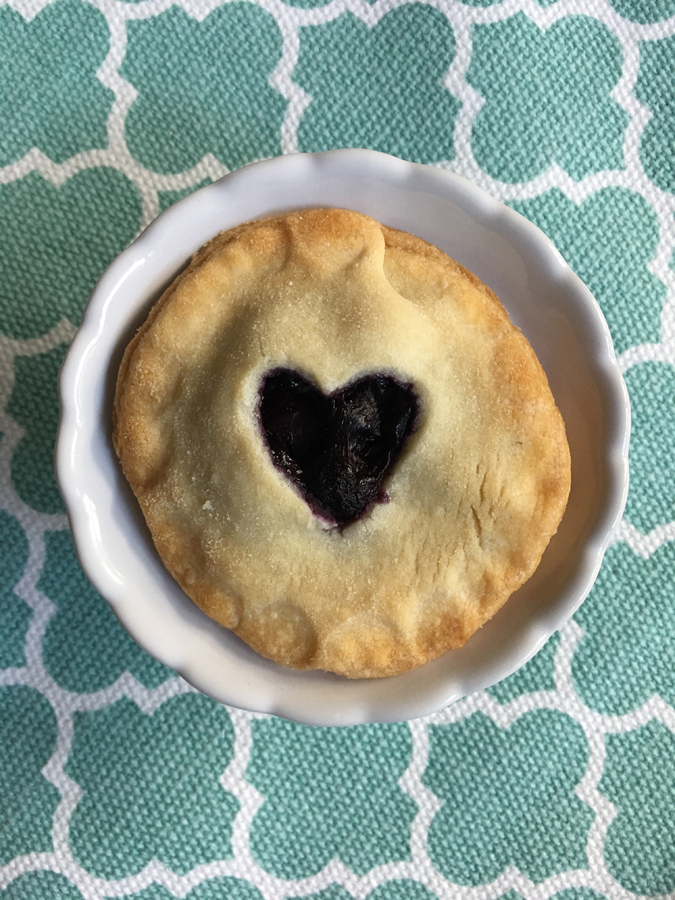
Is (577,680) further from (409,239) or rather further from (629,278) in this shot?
(409,239)

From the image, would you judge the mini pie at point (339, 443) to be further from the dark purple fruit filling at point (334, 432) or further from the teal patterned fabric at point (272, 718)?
the teal patterned fabric at point (272, 718)

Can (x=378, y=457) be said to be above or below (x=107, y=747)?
above

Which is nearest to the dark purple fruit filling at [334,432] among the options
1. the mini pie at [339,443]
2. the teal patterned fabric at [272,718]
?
the mini pie at [339,443]

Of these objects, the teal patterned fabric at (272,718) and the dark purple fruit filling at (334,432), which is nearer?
the dark purple fruit filling at (334,432)

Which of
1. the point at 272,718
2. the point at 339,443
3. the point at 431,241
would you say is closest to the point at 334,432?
the point at 339,443

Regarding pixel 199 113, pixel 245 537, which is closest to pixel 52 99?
pixel 199 113

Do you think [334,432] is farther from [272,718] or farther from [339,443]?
[272,718]

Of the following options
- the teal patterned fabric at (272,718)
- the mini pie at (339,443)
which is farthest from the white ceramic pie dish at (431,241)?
the teal patterned fabric at (272,718)
